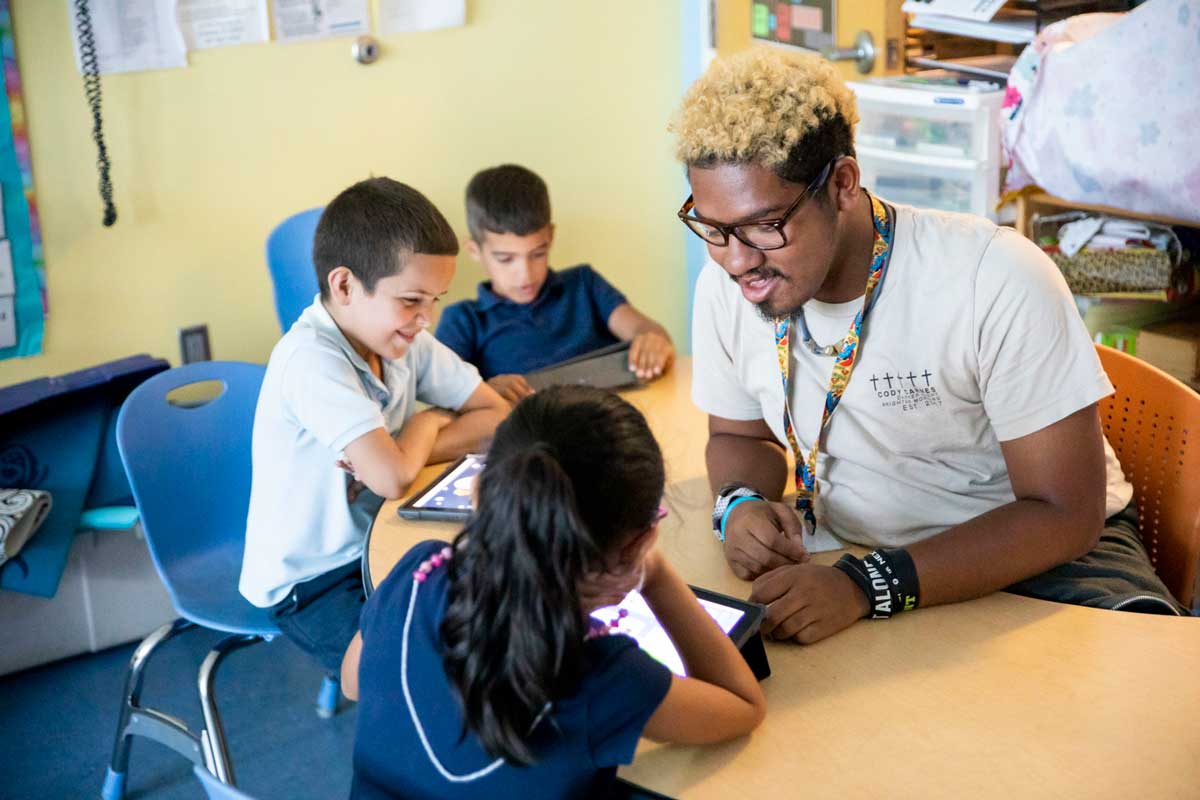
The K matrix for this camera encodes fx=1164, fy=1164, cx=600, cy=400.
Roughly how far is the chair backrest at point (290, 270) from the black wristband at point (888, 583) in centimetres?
185

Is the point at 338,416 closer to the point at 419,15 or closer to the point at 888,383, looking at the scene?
the point at 888,383

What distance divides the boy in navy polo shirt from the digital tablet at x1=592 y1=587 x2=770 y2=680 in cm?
132

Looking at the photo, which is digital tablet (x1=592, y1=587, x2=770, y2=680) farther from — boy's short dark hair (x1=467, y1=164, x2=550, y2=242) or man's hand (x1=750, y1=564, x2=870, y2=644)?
boy's short dark hair (x1=467, y1=164, x2=550, y2=242)

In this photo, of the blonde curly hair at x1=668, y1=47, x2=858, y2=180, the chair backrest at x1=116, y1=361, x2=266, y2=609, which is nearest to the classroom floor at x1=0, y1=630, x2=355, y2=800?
the chair backrest at x1=116, y1=361, x2=266, y2=609

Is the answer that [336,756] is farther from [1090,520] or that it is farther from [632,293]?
[632,293]

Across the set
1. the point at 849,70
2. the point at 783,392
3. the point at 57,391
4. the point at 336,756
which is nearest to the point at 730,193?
the point at 783,392

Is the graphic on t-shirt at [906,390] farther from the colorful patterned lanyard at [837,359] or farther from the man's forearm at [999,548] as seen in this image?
the man's forearm at [999,548]

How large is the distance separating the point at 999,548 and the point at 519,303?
150 cm

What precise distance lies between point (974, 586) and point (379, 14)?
234 centimetres

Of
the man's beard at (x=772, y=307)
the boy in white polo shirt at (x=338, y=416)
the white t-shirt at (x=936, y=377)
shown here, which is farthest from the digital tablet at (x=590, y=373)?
the man's beard at (x=772, y=307)

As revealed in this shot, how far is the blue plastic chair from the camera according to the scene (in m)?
1.95

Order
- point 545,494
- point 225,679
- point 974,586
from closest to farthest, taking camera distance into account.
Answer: point 545,494 < point 974,586 < point 225,679

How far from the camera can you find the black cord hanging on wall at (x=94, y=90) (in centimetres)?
267

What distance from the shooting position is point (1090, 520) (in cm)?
142
